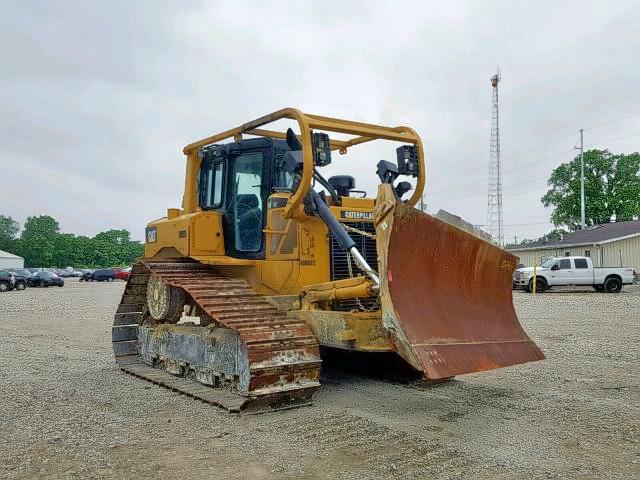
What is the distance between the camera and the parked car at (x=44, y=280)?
39812mm

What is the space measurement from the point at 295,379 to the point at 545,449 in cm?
217

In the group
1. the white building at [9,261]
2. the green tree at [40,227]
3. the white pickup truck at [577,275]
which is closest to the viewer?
the white pickup truck at [577,275]

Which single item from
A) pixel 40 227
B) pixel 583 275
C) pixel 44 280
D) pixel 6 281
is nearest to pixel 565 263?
pixel 583 275

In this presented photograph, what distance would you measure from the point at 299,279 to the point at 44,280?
3741cm

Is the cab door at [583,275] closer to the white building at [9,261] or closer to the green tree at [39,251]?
the white building at [9,261]

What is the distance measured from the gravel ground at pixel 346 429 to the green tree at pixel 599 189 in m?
53.8

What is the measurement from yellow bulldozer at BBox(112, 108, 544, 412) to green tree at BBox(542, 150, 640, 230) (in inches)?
2193

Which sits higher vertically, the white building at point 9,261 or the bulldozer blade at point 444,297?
the white building at point 9,261

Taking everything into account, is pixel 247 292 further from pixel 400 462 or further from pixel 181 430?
pixel 400 462

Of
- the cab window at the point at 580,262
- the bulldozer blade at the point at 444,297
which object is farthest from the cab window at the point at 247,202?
the cab window at the point at 580,262

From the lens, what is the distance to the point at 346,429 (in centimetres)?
510

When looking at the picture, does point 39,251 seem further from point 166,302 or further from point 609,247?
point 166,302

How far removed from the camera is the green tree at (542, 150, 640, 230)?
56.8 m

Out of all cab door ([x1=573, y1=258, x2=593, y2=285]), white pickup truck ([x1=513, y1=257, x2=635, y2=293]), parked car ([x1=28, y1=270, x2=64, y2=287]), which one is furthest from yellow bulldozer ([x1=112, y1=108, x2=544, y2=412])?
parked car ([x1=28, y1=270, x2=64, y2=287])
